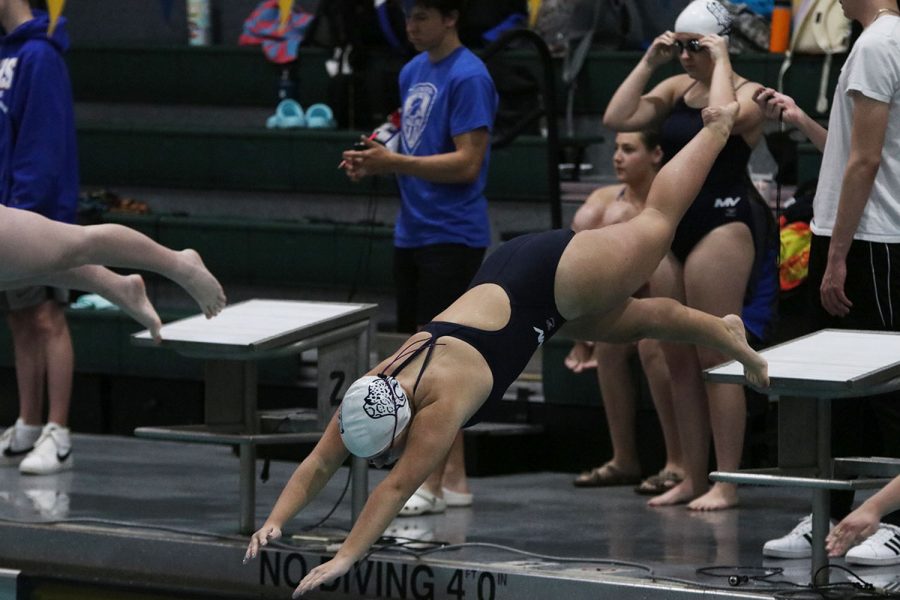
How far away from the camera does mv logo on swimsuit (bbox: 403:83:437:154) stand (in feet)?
18.0

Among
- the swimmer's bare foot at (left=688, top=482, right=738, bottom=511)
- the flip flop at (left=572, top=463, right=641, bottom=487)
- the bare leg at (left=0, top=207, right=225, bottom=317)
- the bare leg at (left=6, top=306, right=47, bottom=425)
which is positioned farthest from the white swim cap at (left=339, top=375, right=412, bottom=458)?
the bare leg at (left=6, top=306, right=47, bottom=425)

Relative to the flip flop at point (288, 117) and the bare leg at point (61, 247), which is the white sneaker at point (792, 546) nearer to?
the bare leg at point (61, 247)

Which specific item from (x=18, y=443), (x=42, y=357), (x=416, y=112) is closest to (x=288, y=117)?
(x=42, y=357)

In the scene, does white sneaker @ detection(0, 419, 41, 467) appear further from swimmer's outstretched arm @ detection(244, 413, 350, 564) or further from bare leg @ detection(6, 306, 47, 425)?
swimmer's outstretched arm @ detection(244, 413, 350, 564)

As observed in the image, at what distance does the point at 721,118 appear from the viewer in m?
4.75

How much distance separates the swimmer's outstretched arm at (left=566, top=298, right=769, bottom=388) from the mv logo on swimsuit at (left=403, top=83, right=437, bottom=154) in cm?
108

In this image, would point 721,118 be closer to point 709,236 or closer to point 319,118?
point 709,236

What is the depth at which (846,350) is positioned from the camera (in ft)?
14.6

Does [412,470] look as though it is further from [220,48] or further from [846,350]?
[220,48]

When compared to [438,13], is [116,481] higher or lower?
lower

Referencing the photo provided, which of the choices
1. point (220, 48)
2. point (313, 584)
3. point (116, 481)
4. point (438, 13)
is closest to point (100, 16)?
point (220, 48)

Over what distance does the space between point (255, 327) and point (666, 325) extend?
4.26 ft

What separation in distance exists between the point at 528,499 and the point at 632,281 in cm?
149

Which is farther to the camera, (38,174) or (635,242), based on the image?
(38,174)
